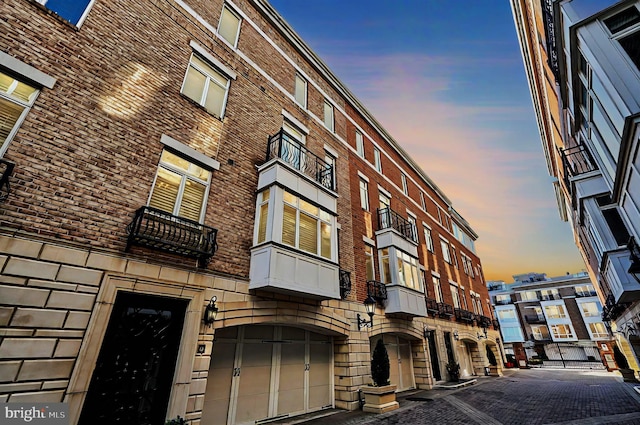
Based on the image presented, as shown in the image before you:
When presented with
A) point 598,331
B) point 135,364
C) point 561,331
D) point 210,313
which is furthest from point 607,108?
point 561,331

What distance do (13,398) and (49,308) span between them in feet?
4.19

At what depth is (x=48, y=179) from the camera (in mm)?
5109

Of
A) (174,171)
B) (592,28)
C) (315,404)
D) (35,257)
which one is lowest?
(315,404)

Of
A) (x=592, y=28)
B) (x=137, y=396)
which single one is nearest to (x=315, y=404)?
(x=137, y=396)

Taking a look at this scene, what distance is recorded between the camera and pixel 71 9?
21.0ft

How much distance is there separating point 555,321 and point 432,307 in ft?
139

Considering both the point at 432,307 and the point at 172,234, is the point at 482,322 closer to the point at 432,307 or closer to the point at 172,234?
the point at 432,307

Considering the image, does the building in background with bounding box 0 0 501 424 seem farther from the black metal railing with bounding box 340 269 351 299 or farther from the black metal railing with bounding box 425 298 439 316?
the black metal railing with bounding box 425 298 439 316

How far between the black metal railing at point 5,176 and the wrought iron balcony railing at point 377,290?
1123 centimetres

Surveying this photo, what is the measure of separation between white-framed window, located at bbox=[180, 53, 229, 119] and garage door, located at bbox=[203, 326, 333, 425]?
691 centimetres

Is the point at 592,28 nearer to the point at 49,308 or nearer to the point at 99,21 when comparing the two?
the point at 99,21

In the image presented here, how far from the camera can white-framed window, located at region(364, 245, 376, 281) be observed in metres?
13.1

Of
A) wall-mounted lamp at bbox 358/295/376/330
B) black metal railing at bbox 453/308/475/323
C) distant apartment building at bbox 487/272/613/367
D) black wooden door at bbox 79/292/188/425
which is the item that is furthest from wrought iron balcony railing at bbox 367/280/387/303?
distant apartment building at bbox 487/272/613/367

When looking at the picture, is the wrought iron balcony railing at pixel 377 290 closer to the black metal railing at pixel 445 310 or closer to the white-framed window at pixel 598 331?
the black metal railing at pixel 445 310
